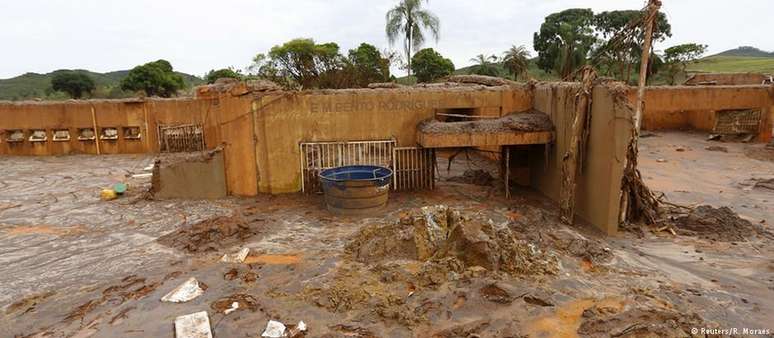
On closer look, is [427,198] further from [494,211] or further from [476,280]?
[476,280]

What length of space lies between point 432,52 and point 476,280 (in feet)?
101

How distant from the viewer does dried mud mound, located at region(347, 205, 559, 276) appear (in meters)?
6.54

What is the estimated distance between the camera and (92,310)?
588 centimetres

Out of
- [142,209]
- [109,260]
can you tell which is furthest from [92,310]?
[142,209]

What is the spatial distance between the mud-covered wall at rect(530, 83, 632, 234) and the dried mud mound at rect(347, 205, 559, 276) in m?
1.95

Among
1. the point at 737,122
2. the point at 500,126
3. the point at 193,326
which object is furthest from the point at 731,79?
the point at 193,326

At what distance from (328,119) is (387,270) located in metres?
5.93

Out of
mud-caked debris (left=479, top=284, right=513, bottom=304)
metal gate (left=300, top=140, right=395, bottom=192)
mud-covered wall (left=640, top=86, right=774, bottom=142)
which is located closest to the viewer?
mud-caked debris (left=479, top=284, right=513, bottom=304)

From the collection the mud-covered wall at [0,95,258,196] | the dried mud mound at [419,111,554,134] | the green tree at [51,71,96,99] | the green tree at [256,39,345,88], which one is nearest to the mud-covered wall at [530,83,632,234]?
the dried mud mound at [419,111,554,134]

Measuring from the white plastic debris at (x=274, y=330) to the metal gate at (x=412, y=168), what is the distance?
6.80 metres

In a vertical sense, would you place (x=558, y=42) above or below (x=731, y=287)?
above

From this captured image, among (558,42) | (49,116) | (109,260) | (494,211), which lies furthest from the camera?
(558,42)

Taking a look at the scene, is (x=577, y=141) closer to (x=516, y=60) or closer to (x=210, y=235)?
(x=210, y=235)

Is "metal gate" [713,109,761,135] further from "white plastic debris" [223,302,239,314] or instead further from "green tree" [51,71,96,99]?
"green tree" [51,71,96,99]
